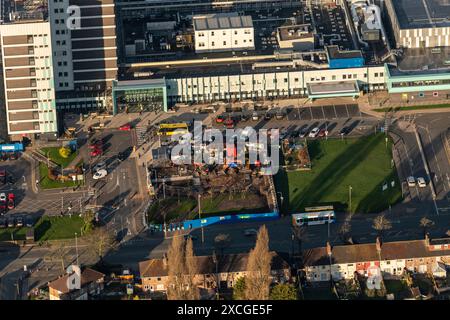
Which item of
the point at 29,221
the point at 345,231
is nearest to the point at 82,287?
the point at 29,221

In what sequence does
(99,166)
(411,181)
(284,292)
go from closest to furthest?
(284,292) < (411,181) < (99,166)

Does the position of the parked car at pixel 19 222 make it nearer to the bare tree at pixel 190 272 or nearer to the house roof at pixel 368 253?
the bare tree at pixel 190 272

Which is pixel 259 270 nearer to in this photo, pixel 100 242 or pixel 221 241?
pixel 221 241

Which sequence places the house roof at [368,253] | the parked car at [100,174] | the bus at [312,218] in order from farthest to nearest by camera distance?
the parked car at [100,174]
the bus at [312,218]
the house roof at [368,253]

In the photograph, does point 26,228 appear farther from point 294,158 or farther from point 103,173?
point 294,158

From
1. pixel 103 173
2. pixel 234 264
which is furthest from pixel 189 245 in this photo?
pixel 103 173

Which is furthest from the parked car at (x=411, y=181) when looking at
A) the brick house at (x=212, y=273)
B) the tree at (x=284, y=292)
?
the tree at (x=284, y=292)
